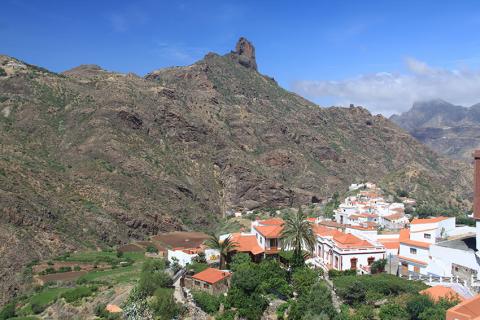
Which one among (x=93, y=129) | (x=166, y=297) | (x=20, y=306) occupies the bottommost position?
(x=20, y=306)

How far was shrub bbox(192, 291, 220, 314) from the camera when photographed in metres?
38.3

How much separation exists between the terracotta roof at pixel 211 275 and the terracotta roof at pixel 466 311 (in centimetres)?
1889

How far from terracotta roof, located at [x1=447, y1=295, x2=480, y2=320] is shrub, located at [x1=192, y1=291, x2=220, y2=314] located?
1770cm

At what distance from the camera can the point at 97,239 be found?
8044cm

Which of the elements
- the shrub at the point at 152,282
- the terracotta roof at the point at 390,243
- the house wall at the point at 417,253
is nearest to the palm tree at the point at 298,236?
the terracotta roof at the point at 390,243

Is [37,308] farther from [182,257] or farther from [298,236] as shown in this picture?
[298,236]

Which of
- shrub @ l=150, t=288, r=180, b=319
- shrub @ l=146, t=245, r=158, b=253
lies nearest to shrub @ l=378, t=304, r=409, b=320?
shrub @ l=150, t=288, r=180, b=319

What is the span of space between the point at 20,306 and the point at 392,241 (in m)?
41.5

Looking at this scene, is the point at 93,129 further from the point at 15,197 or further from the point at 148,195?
the point at 15,197

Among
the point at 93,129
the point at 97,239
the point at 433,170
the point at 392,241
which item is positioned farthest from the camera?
the point at 433,170

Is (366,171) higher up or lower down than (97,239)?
higher up

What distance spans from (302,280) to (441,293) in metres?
10.2

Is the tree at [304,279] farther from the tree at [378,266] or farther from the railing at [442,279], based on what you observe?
the railing at [442,279]

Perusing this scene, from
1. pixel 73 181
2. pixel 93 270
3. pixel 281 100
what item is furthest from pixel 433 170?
pixel 93 270
